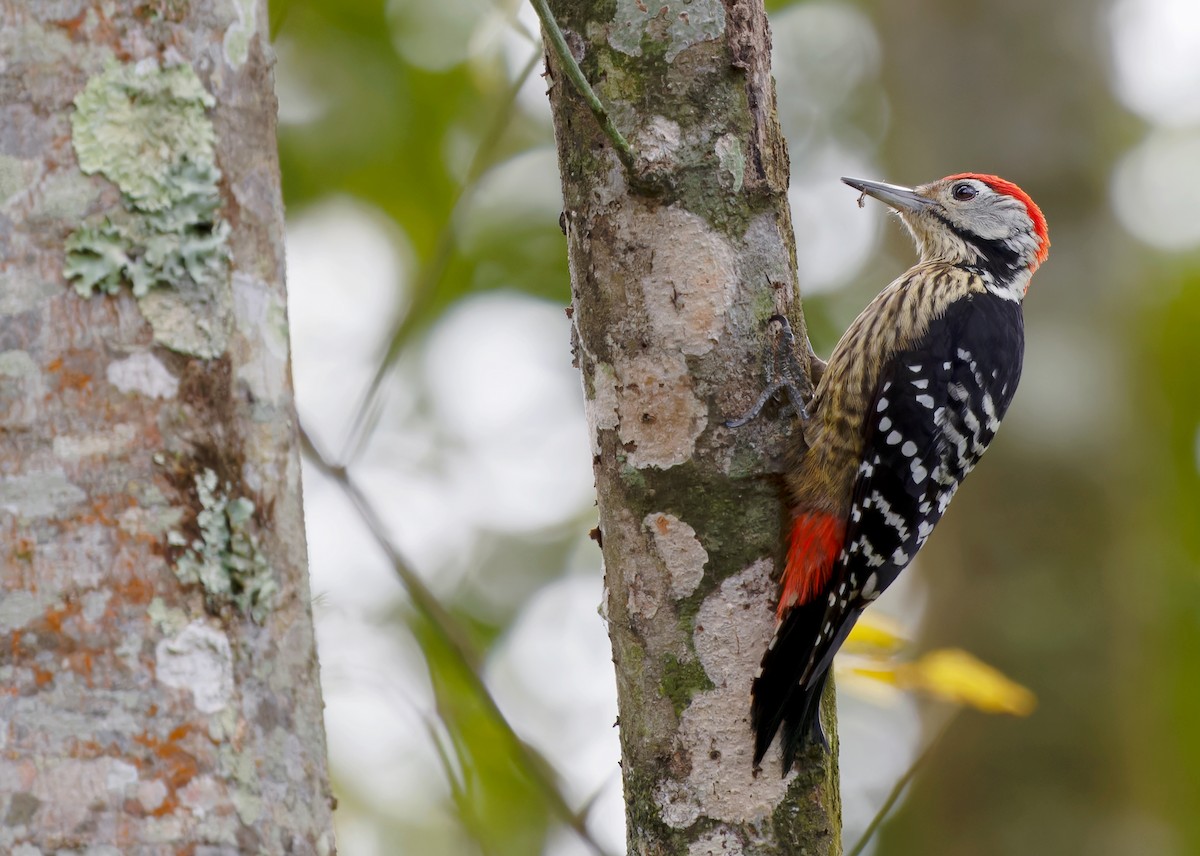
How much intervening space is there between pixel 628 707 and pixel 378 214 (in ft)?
13.3

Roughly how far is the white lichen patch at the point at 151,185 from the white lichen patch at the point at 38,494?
0.58 feet

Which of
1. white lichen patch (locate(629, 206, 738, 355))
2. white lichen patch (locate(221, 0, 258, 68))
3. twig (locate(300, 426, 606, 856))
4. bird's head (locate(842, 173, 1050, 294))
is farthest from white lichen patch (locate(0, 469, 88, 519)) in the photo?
bird's head (locate(842, 173, 1050, 294))

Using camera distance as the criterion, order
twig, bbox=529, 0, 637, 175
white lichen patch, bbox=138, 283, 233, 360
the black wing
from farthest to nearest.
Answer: the black wing < twig, bbox=529, 0, 637, 175 < white lichen patch, bbox=138, 283, 233, 360

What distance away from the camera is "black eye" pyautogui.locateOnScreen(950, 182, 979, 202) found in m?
4.10

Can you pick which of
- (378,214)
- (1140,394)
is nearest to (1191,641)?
(1140,394)

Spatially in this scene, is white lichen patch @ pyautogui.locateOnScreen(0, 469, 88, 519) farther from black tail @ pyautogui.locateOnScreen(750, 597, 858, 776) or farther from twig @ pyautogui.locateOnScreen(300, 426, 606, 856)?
black tail @ pyautogui.locateOnScreen(750, 597, 858, 776)

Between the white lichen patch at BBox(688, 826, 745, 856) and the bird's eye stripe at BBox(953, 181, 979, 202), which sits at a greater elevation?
the bird's eye stripe at BBox(953, 181, 979, 202)

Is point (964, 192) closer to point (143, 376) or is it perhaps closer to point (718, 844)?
point (718, 844)

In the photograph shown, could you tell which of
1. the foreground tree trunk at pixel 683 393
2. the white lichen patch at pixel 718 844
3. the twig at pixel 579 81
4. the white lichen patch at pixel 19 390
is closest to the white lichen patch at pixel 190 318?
the white lichen patch at pixel 19 390

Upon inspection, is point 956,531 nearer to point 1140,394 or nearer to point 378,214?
point 1140,394

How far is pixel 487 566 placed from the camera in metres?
7.67

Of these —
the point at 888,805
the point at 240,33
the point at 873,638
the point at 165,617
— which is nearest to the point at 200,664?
the point at 165,617

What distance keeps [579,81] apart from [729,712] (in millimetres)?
1125

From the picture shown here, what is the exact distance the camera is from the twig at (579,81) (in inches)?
66.7
